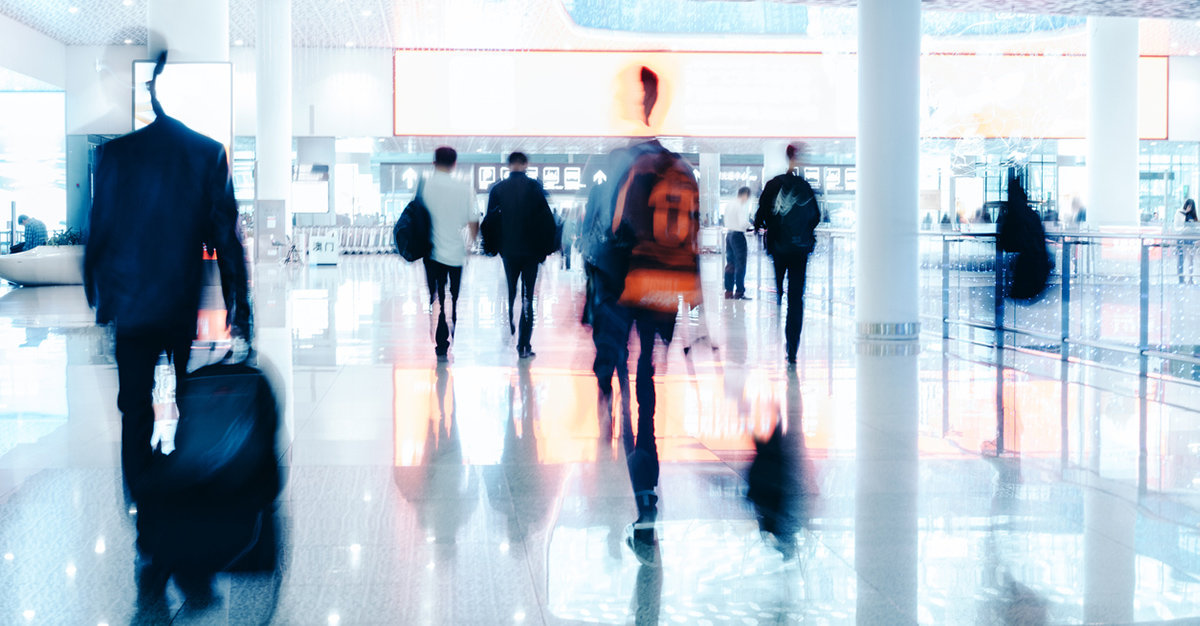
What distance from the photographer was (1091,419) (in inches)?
271

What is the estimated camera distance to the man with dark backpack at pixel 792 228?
383 inches

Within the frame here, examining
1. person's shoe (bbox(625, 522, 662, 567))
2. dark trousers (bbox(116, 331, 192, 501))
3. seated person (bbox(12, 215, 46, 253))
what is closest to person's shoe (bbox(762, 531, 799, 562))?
person's shoe (bbox(625, 522, 662, 567))

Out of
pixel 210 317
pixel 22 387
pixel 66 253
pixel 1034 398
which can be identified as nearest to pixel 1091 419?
pixel 1034 398

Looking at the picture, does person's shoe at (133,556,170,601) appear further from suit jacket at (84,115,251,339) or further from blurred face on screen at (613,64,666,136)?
blurred face on screen at (613,64,666,136)

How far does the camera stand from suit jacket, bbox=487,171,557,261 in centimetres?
986

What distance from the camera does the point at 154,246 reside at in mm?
4047

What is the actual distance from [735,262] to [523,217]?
9736mm

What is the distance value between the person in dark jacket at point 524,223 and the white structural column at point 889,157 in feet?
11.3

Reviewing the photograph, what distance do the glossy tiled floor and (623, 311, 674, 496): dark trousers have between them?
0.16 meters

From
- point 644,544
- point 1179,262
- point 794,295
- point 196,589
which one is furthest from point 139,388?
point 1179,262

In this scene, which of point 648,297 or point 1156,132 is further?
point 1156,132

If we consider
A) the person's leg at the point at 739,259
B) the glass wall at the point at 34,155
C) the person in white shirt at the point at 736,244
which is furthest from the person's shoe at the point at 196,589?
the glass wall at the point at 34,155

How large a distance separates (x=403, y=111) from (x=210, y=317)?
65.2 ft

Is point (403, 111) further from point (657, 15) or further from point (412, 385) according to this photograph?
point (412, 385)
